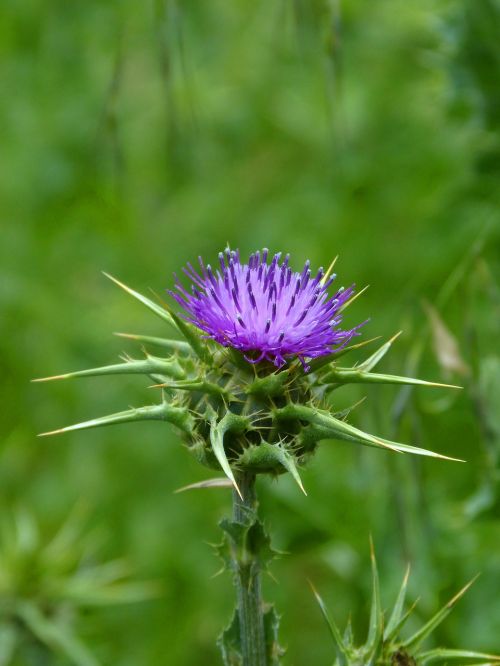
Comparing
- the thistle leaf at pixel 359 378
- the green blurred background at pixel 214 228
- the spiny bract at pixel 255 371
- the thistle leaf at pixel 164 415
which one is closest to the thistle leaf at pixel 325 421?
the spiny bract at pixel 255 371

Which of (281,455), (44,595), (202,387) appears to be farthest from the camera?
(44,595)

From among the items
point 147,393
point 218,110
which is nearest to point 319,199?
point 218,110

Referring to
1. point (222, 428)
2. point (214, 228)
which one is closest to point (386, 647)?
point (222, 428)

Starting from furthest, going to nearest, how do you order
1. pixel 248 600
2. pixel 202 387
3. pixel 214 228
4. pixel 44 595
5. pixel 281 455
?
pixel 214 228
pixel 44 595
pixel 248 600
pixel 202 387
pixel 281 455

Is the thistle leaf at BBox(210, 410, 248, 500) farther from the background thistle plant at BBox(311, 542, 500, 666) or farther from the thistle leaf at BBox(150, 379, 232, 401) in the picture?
the background thistle plant at BBox(311, 542, 500, 666)

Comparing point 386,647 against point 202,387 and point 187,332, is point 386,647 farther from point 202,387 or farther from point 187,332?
point 187,332

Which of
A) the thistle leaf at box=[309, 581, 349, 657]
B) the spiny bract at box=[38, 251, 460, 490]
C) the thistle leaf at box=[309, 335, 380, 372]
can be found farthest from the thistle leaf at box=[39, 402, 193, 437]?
the thistle leaf at box=[309, 581, 349, 657]
